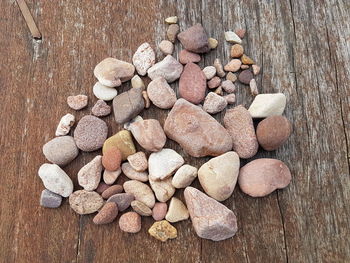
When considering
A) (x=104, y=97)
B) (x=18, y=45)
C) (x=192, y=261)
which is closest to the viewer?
(x=192, y=261)

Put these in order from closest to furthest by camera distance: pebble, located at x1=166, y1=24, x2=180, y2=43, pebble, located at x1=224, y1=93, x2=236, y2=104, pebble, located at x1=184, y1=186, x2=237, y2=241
Result: pebble, located at x1=184, y1=186, x2=237, y2=241
pebble, located at x1=224, y1=93, x2=236, y2=104
pebble, located at x1=166, y1=24, x2=180, y2=43

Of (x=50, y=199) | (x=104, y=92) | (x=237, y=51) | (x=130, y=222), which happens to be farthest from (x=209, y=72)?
(x=50, y=199)

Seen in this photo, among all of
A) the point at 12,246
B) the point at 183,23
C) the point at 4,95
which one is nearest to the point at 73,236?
the point at 12,246

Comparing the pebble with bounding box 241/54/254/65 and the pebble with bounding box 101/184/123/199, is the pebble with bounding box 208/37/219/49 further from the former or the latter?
the pebble with bounding box 101/184/123/199

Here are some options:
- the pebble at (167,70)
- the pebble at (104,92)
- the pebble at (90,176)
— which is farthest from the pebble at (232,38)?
the pebble at (90,176)

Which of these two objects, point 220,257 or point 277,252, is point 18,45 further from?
point 277,252

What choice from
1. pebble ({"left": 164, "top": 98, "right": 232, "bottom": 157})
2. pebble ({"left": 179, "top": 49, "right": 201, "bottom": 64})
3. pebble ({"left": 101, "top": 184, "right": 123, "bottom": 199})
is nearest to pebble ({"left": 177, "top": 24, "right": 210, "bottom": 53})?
pebble ({"left": 179, "top": 49, "right": 201, "bottom": 64})

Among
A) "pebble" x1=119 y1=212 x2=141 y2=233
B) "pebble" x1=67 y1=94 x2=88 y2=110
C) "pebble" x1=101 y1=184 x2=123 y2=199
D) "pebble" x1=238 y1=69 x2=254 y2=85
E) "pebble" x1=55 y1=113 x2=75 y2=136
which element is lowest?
"pebble" x1=119 y1=212 x2=141 y2=233
